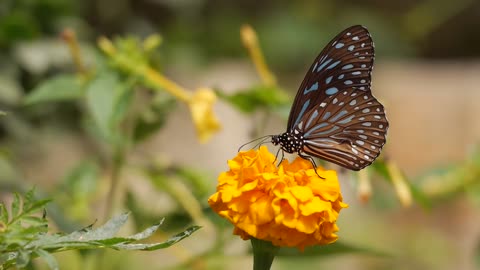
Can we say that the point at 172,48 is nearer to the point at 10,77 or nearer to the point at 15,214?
the point at 10,77

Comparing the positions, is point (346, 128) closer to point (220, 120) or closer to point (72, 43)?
point (72, 43)

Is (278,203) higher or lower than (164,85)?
lower

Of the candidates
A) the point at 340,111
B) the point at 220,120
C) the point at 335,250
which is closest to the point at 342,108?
the point at 340,111

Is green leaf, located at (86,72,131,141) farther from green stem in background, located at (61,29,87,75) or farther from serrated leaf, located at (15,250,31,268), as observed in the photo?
serrated leaf, located at (15,250,31,268)

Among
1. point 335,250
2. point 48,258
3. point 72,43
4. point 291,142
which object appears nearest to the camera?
point 48,258

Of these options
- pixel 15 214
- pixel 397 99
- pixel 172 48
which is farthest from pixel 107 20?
pixel 15 214

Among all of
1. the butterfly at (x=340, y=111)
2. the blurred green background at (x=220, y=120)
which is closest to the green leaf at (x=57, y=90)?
the blurred green background at (x=220, y=120)

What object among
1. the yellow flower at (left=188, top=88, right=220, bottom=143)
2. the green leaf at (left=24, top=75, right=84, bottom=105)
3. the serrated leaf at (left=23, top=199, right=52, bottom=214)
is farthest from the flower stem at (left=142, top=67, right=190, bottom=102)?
the serrated leaf at (left=23, top=199, right=52, bottom=214)
